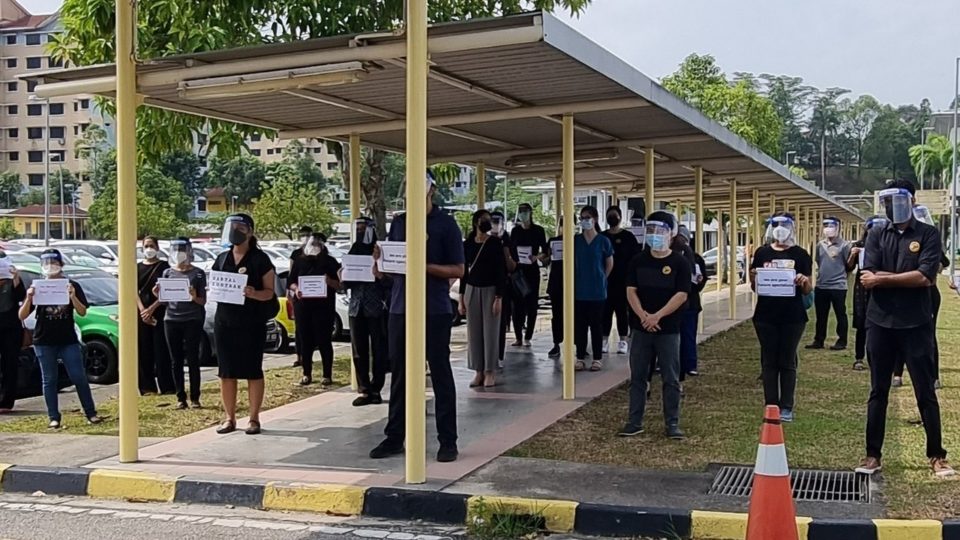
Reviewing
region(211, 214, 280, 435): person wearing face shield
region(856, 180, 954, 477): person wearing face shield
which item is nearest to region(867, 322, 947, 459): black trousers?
region(856, 180, 954, 477): person wearing face shield

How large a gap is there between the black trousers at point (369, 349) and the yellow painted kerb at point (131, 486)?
298cm

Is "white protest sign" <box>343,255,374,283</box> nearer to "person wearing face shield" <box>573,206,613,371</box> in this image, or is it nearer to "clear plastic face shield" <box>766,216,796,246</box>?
"person wearing face shield" <box>573,206,613,371</box>

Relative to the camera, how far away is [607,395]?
32.9 ft

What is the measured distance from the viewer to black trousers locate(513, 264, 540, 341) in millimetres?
13829

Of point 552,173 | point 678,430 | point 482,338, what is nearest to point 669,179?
point 552,173

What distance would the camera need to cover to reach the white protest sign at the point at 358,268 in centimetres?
948

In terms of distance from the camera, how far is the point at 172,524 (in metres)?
6.27

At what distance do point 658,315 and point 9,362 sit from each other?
6.92 metres

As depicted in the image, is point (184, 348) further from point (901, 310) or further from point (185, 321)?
point (901, 310)

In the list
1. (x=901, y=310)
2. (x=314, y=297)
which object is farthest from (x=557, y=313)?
(x=901, y=310)

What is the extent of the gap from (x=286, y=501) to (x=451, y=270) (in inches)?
81.2

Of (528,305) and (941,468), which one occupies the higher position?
(528,305)

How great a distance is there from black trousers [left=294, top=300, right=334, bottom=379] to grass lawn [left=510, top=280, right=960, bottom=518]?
3.45 m

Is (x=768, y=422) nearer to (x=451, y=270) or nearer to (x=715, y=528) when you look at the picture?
(x=715, y=528)
